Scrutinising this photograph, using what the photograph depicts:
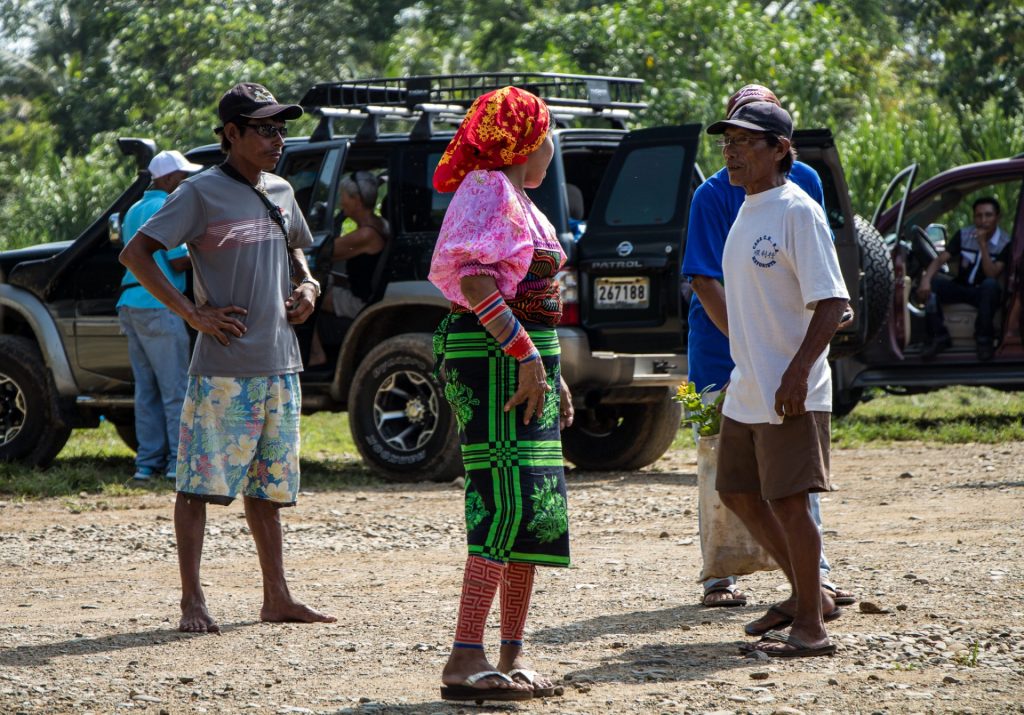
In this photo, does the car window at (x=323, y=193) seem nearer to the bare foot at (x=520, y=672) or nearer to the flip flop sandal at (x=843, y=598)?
the flip flop sandal at (x=843, y=598)

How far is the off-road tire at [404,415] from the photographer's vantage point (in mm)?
9789

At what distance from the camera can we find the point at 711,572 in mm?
5594

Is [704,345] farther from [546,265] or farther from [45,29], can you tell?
[45,29]

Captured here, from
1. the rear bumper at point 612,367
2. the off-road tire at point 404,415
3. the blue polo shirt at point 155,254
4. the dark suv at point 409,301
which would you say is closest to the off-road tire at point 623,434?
the dark suv at point 409,301

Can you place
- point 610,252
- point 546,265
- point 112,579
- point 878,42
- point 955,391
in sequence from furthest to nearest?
1. point 878,42
2. point 955,391
3. point 610,252
4. point 112,579
5. point 546,265

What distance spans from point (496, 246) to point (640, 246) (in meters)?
5.28

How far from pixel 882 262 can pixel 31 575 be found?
610 cm

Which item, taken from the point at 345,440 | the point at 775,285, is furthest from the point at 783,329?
the point at 345,440

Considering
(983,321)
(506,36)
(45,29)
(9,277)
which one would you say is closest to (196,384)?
(9,277)

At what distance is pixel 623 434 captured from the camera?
10641 millimetres

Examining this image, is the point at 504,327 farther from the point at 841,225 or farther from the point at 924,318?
the point at 924,318

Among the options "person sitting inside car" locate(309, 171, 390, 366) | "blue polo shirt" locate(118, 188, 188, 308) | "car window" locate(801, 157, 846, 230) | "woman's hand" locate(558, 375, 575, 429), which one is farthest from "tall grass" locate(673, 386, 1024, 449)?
"woman's hand" locate(558, 375, 575, 429)

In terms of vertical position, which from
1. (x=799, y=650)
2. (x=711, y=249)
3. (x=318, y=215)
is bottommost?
(x=799, y=650)

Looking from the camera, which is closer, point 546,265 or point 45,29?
point 546,265
